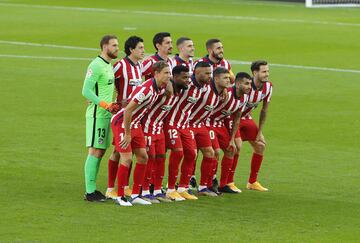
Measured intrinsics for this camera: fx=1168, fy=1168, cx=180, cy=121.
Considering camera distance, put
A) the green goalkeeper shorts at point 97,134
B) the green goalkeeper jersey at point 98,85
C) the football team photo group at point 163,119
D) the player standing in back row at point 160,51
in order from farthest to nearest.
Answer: the player standing in back row at point 160,51, the green goalkeeper shorts at point 97,134, the green goalkeeper jersey at point 98,85, the football team photo group at point 163,119

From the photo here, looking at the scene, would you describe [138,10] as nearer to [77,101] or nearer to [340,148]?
[77,101]

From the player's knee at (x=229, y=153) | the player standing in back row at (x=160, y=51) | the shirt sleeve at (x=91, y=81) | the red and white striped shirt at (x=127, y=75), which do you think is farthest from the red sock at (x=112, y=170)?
the player's knee at (x=229, y=153)

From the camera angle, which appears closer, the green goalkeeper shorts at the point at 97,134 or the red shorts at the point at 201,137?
the green goalkeeper shorts at the point at 97,134

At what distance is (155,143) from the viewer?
16500 millimetres

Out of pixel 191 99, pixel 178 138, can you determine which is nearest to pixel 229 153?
pixel 178 138

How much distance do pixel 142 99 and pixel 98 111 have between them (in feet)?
3.18

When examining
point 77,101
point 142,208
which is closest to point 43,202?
point 142,208

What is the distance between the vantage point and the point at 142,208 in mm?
15898

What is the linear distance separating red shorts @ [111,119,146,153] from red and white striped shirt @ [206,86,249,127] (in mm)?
1544

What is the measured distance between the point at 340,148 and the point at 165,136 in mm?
5320

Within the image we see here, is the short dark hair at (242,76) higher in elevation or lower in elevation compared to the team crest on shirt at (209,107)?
higher

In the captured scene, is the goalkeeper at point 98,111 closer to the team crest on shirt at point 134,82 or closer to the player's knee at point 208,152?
the team crest on shirt at point 134,82

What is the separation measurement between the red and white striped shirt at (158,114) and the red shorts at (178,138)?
0.24 m

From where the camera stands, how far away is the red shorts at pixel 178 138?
16672mm
